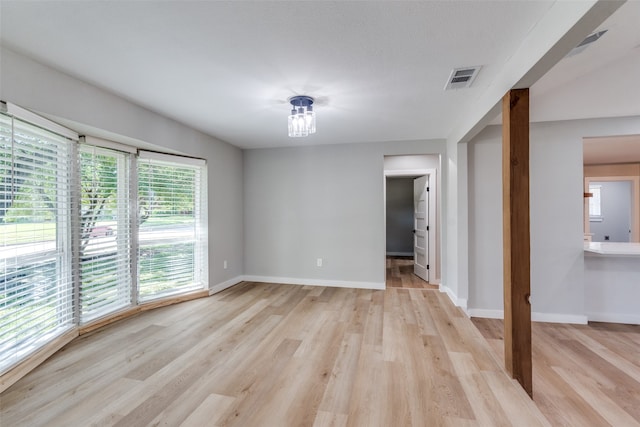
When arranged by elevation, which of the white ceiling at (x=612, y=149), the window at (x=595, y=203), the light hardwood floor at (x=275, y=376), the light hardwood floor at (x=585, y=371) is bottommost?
the light hardwood floor at (x=585, y=371)

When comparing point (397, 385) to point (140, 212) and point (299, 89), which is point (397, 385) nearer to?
point (299, 89)

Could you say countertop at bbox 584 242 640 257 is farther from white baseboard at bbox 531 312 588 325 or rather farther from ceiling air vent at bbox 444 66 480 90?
ceiling air vent at bbox 444 66 480 90

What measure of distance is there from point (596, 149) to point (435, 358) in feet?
13.4

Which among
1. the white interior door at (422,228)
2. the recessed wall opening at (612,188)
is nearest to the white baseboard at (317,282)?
the white interior door at (422,228)

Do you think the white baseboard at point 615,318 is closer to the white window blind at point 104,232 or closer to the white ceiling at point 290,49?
the white ceiling at point 290,49

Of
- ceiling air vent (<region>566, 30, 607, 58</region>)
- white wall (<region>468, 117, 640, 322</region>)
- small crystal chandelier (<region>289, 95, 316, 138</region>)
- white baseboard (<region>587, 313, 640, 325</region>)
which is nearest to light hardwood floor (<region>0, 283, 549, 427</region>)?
white wall (<region>468, 117, 640, 322</region>)

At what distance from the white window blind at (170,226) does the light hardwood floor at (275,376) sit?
0.51m

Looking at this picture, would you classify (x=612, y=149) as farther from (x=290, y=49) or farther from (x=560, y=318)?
(x=290, y=49)

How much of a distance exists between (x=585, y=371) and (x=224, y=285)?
13.9 ft

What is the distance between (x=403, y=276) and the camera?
5367 millimetres

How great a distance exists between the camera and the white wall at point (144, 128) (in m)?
1.89

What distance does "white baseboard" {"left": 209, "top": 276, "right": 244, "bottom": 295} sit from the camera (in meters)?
4.01

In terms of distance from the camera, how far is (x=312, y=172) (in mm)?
4527

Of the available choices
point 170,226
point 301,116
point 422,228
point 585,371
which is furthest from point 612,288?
point 170,226
